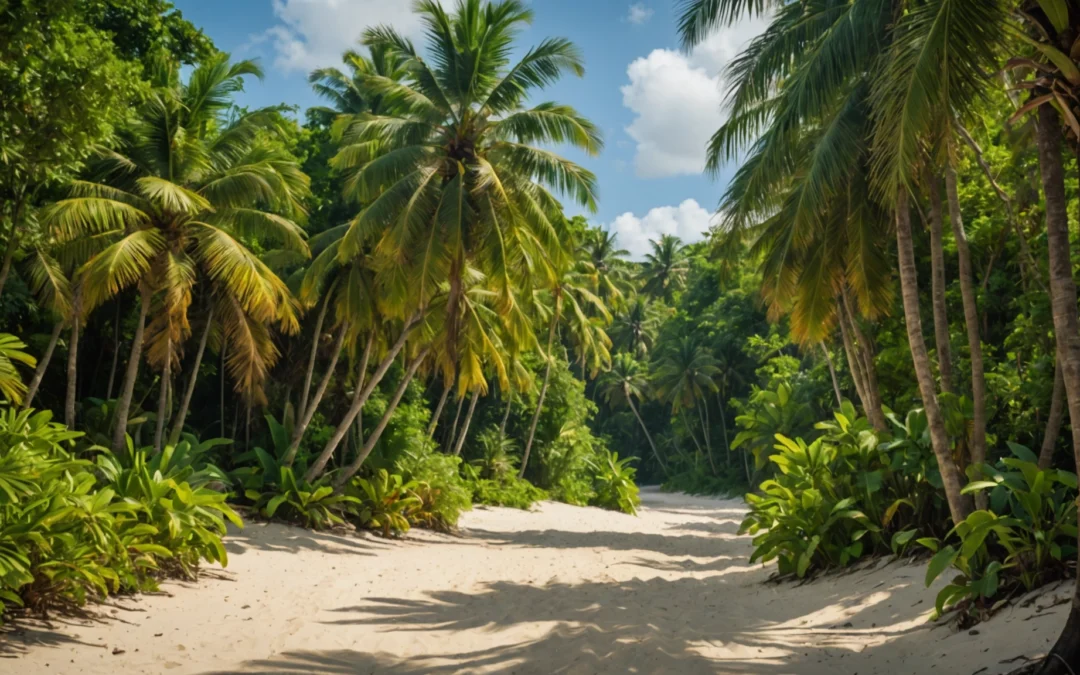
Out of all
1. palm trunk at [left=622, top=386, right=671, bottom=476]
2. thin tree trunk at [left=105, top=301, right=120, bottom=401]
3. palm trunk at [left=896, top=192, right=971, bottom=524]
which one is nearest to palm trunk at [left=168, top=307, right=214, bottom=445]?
thin tree trunk at [left=105, top=301, right=120, bottom=401]

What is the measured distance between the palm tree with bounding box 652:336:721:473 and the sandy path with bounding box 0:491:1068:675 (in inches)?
1218

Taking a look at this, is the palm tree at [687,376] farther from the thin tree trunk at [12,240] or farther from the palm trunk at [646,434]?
the thin tree trunk at [12,240]

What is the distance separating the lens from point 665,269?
191 feet

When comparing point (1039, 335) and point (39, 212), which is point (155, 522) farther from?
point (1039, 335)

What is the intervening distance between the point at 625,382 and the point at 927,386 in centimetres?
4238

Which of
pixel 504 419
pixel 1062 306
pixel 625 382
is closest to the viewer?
pixel 1062 306

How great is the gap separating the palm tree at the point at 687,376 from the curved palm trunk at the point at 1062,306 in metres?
36.8

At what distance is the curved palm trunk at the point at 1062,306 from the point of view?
4238 millimetres

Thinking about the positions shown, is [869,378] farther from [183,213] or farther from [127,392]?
[127,392]

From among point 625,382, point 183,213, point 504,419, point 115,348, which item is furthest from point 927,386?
point 625,382

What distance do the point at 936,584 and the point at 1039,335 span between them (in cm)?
338

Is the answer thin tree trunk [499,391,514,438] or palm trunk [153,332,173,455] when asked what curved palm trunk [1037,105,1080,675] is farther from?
thin tree trunk [499,391,514,438]

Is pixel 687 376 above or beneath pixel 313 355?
above

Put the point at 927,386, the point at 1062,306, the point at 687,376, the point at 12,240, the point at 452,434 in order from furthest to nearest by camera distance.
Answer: the point at 687,376 < the point at 452,434 < the point at 12,240 < the point at 927,386 < the point at 1062,306
